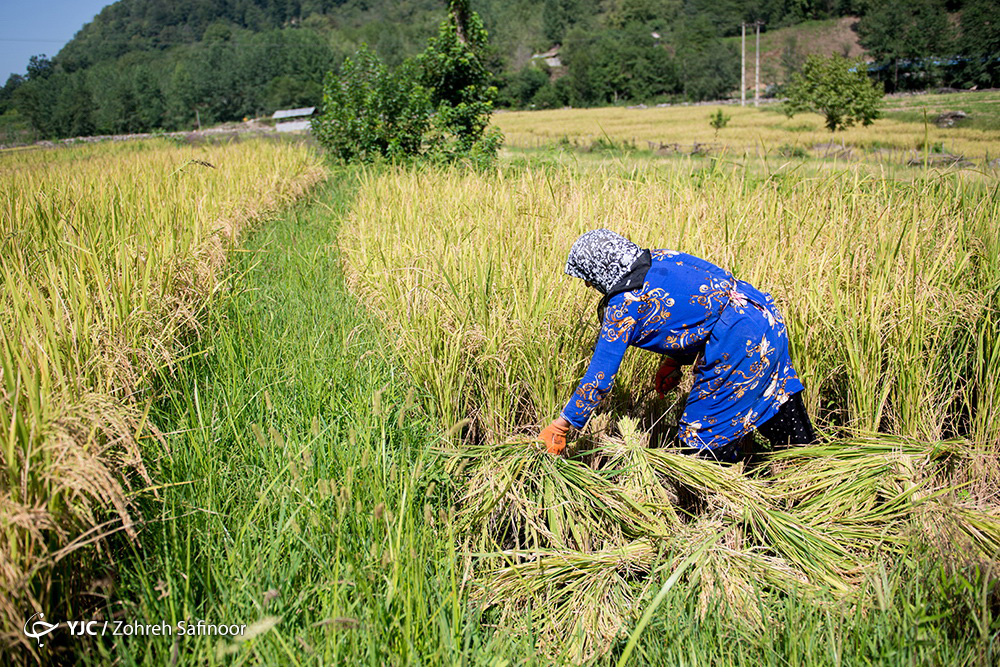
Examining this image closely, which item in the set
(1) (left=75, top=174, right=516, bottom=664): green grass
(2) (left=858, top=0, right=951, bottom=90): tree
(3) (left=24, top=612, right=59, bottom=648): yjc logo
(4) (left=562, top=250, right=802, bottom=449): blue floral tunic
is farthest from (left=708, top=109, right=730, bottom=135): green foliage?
(3) (left=24, top=612, right=59, bottom=648): yjc logo

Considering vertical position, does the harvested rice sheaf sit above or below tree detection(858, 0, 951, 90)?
below

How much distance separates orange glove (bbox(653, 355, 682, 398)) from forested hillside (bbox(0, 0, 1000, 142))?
8.19 m

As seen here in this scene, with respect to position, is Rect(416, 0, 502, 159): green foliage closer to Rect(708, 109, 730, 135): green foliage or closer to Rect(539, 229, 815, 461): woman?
Rect(708, 109, 730, 135): green foliage

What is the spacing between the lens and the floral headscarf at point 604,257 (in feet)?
7.12

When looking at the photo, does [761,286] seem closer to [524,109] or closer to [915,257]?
[915,257]

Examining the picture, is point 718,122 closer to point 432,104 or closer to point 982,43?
point 982,43

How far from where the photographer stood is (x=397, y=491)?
6.34 feet

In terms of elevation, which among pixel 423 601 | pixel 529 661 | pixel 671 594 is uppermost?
pixel 423 601

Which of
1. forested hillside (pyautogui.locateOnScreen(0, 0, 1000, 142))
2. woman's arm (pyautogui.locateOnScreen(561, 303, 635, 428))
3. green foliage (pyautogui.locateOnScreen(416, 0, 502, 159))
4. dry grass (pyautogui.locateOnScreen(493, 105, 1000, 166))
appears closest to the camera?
woman's arm (pyautogui.locateOnScreen(561, 303, 635, 428))

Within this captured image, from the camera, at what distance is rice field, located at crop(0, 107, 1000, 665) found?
1.48m

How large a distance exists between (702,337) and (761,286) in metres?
0.91

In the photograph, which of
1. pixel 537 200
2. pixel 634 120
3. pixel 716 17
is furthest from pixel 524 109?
pixel 537 200

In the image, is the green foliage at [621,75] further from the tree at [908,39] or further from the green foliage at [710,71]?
the tree at [908,39]

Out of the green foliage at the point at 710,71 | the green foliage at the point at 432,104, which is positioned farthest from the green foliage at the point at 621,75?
the green foliage at the point at 432,104
